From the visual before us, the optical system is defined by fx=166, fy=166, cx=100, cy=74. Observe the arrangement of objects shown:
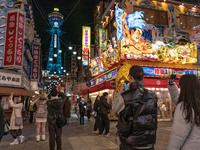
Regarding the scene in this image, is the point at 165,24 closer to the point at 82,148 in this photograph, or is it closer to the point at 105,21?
the point at 105,21

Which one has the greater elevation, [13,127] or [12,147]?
[13,127]

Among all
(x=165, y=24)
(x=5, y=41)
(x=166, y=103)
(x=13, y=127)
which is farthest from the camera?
(x=165, y=24)

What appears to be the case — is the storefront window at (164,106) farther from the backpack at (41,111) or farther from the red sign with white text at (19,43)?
the red sign with white text at (19,43)

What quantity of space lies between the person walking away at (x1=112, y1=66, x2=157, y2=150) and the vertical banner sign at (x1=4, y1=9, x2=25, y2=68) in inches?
511

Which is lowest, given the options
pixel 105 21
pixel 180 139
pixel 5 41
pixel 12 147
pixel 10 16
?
pixel 12 147

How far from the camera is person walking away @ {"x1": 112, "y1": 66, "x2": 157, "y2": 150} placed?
2.44 m

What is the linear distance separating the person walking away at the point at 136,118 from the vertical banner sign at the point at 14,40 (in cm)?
1298

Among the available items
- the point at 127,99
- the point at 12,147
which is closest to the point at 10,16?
the point at 12,147

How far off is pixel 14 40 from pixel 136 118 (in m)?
13.7

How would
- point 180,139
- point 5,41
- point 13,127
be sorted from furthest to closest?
point 5,41
point 13,127
point 180,139

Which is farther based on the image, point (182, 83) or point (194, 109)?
point (182, 83)

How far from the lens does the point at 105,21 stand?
23.9 metres

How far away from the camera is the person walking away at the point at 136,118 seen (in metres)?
2.44

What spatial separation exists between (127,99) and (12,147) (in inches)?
253
